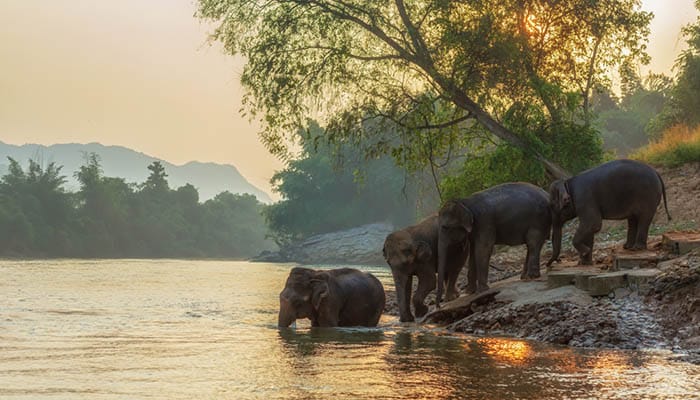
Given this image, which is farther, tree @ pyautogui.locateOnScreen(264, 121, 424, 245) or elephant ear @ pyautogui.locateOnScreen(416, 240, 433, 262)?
tree @ pyautogui.locateOnScreen(264, 121, 424, 245)

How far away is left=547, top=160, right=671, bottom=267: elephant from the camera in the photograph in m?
16.0

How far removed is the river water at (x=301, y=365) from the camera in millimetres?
8656

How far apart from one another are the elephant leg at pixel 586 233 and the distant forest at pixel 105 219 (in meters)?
80.3

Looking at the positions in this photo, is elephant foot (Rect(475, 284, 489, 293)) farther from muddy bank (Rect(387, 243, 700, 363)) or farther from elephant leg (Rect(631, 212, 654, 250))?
elephant leg (Rect(631, 212, 654, 250))

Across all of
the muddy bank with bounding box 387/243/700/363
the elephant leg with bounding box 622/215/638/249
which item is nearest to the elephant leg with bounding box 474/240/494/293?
the muddy bank with bounding box 387/243/700/363

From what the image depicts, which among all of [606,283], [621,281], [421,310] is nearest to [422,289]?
[421,310]

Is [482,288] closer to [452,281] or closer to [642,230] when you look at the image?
[452,281]

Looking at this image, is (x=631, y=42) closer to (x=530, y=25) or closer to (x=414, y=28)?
(x=530, y=25)

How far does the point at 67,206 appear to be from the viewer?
4144 inches

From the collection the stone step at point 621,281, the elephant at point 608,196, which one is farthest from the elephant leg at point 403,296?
the stone step at point 621,281

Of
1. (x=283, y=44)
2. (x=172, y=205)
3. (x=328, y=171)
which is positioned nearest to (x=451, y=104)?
(x=283, y=44)

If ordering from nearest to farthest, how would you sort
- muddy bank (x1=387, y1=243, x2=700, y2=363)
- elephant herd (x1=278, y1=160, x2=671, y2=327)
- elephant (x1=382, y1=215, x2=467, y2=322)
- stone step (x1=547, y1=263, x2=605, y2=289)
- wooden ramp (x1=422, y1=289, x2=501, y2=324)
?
muddy bank (x1=387, y1=243, x2=700, y2=363), stone step (x1=547, y1=263, x2=605, y2=289), wooden ramp (x1=422, y1=289, x2=501, y2=324), elephant herd (x1=278, y1=160, x2=671, y2=327), elephant (x1=382, y1=215, x2=467, y2=322)

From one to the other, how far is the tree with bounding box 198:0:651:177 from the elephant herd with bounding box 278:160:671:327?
334 inches

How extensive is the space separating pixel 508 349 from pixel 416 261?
5492mm
